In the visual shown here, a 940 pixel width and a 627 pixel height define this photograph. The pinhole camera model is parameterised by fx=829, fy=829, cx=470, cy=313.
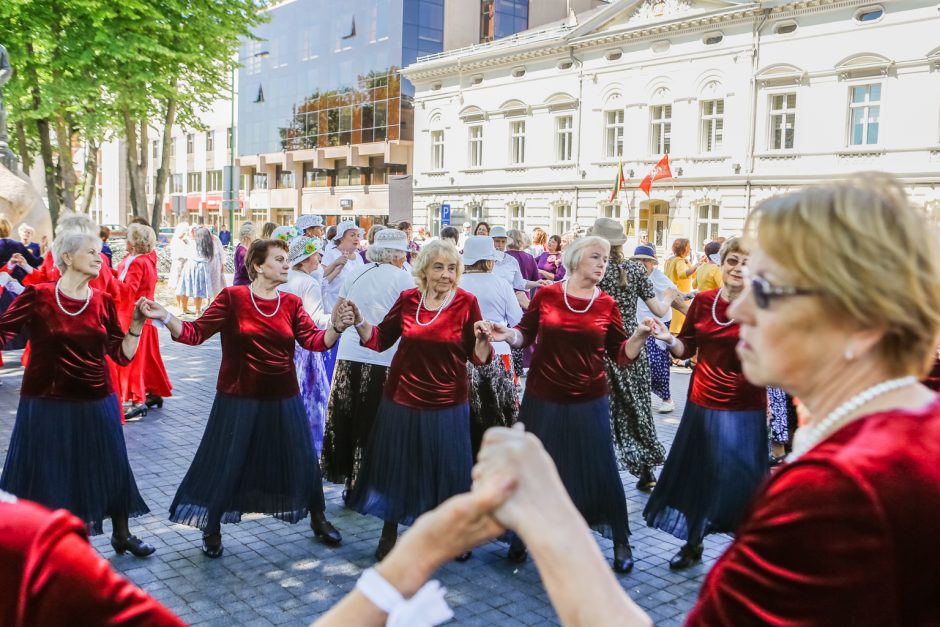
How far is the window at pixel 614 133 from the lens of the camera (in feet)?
114

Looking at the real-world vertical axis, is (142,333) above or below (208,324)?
below

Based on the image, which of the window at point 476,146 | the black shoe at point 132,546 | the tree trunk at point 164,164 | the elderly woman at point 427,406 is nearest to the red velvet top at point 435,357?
the elderly woman at point 427,406

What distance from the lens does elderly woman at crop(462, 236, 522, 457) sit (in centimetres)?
641

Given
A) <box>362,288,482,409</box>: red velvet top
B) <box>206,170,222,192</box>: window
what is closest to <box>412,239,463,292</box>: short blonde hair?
<box>362,288,482,409</box>: red velvet top

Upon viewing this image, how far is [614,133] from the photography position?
34.9 metres

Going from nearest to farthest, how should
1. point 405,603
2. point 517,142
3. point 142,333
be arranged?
point 405,603 → point 142,333 → point 517,142

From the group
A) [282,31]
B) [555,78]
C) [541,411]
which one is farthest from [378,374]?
[282,31]

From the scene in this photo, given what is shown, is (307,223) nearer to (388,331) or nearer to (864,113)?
(388,331)

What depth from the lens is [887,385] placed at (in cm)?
142

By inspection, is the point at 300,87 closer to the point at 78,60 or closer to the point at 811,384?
the point at 78,60

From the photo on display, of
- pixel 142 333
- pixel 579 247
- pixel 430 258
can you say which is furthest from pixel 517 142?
pixel 430 258

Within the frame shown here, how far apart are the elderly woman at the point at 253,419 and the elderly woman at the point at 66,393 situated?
49 cm

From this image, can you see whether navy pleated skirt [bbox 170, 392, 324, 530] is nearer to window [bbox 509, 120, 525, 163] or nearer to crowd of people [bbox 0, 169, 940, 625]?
crowd of people [bbox 0, 169, 940, 625]

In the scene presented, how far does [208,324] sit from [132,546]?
1.42 metres
